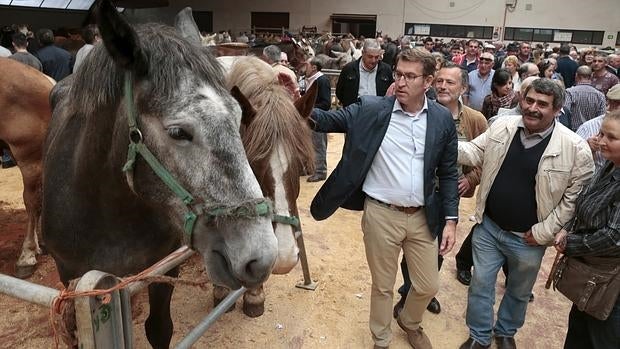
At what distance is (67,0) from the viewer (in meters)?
26.5

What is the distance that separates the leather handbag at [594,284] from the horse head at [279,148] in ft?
5.45

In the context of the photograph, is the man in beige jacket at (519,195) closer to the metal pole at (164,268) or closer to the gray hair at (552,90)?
the gray hair at (552,90)

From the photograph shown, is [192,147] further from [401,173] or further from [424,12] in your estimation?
[424,12]

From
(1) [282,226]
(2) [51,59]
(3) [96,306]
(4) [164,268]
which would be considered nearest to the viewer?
(3) [96,306]

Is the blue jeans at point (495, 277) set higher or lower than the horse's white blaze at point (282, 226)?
lower

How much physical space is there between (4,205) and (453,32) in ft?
108

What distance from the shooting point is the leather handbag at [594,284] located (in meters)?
2.41

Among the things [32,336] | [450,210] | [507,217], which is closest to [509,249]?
[507,217]

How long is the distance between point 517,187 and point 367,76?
3.81m

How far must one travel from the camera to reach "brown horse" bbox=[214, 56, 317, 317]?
213 cm

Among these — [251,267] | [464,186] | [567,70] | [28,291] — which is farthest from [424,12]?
[28,291]

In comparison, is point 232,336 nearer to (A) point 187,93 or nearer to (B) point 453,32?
(A) point 187,93

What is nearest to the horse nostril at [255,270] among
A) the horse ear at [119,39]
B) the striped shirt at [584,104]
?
the horse ear at [119,39]

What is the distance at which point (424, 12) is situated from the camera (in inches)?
1305
